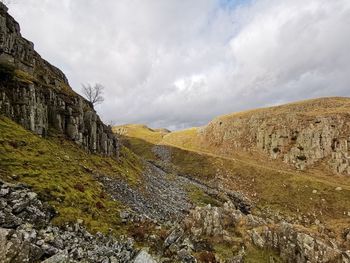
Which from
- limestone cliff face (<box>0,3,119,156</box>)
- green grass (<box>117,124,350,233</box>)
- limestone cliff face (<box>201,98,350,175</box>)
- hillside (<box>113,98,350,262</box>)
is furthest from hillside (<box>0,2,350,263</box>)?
limestone cliff face (<box>201,98,350,175</box>)

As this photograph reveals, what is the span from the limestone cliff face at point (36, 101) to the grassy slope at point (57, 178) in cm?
469

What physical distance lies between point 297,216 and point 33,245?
60210mm

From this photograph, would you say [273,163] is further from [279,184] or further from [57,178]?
[57,178]

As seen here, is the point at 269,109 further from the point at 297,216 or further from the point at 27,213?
the point at 27,213

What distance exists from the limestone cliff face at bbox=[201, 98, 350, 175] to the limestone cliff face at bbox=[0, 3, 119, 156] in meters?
67.7

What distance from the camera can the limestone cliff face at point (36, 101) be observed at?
140 feet

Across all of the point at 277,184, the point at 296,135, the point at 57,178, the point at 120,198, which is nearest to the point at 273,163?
the point at 296,135

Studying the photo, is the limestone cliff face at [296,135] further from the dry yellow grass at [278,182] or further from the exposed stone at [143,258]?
the exposed stone at [143,258]

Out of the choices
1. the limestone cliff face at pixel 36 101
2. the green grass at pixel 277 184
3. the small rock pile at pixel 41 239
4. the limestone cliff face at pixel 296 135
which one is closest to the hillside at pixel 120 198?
the small rock pile at pixel 41 239

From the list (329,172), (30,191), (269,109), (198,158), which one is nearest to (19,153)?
(30,191)

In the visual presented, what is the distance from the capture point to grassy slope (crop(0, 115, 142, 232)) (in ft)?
86.2

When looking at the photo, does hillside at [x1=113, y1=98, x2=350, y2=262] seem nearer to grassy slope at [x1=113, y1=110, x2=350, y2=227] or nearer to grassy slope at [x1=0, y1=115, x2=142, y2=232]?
grassy slope at [x1=113, y1=110, x2=350, y2=227]

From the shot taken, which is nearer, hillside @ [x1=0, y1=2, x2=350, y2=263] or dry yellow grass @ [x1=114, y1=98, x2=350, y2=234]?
hillside @ [x1=0, y1=2, x2=350, y2=263]

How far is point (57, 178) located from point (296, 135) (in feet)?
320
